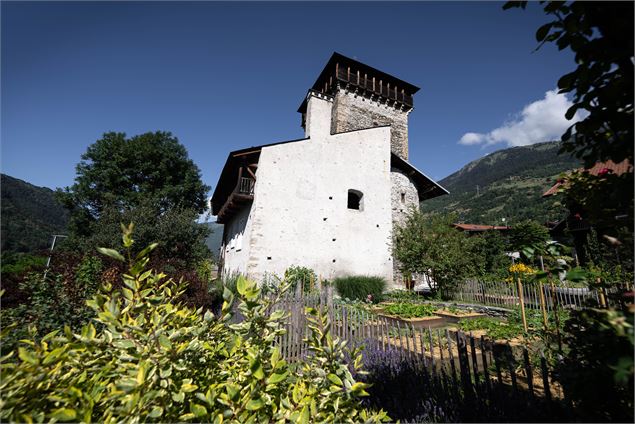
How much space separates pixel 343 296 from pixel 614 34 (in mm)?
11321

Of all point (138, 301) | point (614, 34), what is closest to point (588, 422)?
point (614, 34)

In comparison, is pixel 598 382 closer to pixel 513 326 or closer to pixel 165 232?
pixel 513 326

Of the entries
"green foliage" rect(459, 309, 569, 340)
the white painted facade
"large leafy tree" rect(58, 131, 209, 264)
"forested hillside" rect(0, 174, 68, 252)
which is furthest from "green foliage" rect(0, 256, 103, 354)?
"forested hillside" rect(0, 174, 68, 252)

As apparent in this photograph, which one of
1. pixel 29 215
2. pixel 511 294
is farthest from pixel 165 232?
pixel 29 215

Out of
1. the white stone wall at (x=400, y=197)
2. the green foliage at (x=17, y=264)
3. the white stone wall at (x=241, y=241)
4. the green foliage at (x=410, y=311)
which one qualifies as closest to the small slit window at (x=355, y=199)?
the white stone wall at (x=400, y=197)

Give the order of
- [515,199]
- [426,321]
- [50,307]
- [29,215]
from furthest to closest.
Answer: [515,199], [29,215], [426,321], [50,307]

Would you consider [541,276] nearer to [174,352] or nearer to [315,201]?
[174,352]

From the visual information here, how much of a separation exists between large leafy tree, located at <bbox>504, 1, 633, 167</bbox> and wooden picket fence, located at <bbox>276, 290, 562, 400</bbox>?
200 centimetres

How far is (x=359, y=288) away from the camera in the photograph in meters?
11.4

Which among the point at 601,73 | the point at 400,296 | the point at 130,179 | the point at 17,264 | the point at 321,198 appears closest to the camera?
the point at 601,73

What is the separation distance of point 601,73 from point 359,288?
11024 mm

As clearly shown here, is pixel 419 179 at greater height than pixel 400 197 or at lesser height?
greater

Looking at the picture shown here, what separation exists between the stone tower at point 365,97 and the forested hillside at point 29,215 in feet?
122

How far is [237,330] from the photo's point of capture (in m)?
1.58
